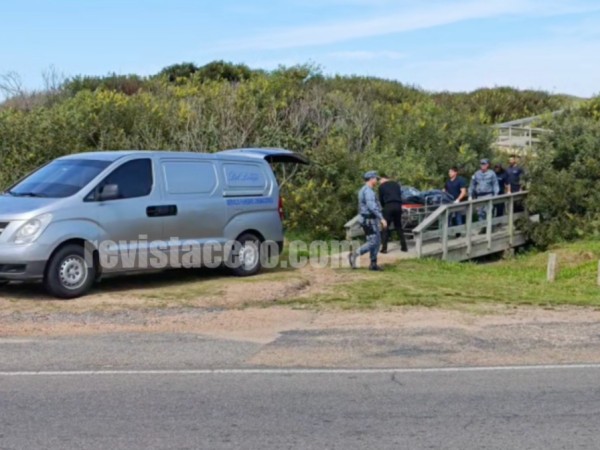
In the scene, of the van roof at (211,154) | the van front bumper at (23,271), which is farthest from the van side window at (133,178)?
the van front bumper at (23,271)

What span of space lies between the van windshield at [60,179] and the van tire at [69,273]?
81 cm

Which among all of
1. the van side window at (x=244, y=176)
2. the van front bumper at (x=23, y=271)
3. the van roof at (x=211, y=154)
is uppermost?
the van roof at (x=211, y=154)

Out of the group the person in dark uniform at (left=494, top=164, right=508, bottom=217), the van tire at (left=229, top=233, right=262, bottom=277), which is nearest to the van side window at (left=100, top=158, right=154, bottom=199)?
the van tire at (left=229, top=233, right=262, bottom=277)

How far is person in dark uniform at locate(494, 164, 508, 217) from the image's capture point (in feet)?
68.6

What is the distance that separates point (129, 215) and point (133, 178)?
58 cm

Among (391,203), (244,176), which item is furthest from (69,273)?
(391,203)

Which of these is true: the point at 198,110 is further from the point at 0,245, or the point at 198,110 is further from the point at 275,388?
the point at 275,388

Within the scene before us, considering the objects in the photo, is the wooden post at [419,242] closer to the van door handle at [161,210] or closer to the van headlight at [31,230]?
the van door handle at [161,210]

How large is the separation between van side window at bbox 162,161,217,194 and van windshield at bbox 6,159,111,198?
0.96 meters

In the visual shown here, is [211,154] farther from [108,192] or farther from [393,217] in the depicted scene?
[393,217]

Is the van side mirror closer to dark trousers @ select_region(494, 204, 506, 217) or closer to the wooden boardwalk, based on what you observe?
the wooden boardwalk

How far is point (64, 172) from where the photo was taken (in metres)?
12.5

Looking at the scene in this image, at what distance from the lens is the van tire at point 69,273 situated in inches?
455

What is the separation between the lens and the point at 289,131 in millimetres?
24688
